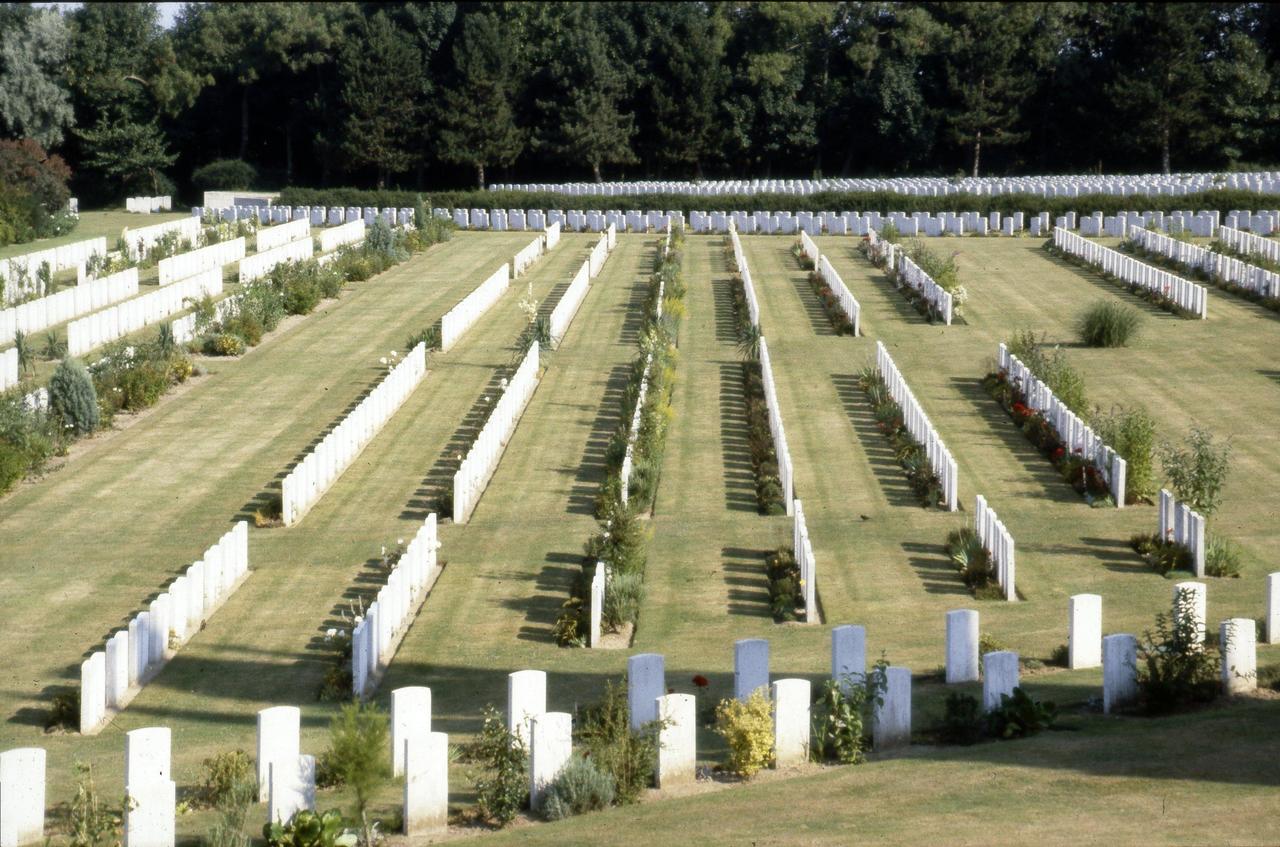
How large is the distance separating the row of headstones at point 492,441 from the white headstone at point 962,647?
8.14 meters

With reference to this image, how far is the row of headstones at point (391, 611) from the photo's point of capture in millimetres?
12250

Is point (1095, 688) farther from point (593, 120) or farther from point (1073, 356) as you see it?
point (593, 120)

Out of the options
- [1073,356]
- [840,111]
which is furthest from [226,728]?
[840,111]

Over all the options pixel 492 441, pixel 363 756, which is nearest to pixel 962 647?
pixel 363 756

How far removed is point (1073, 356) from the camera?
1113 inches

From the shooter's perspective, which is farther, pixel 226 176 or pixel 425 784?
pixel 226 176

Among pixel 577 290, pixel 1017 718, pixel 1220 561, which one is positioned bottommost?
pixel 1220 561

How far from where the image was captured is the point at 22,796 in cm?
855

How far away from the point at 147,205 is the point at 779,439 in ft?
170

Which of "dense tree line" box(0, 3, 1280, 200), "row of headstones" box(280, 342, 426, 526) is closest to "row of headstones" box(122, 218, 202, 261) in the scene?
"row of headstones" box(280, 342, 426, 526)

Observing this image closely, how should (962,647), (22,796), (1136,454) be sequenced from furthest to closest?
(1136,454) → (962,647) → (22,796)

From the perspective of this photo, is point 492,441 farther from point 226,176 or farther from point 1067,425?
point 226,176

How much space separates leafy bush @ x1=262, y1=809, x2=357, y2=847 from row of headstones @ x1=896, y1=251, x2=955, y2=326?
2514 centimetres

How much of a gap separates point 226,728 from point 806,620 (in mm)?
5114
